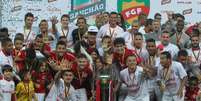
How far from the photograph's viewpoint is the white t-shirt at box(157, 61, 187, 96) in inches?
621

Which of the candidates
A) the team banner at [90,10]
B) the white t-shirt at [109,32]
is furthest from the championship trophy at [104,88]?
the team banner at [90,10]

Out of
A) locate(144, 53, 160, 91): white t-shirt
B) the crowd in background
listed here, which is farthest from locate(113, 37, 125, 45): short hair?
locate(144, 53, 160, 91): white t-shirt

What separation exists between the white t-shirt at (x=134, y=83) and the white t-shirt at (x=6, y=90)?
227 cm

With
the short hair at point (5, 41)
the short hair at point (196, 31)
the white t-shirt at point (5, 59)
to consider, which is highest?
the short hair at point (5, 41)

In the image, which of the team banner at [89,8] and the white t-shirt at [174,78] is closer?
the white t-shirt at [174,78]

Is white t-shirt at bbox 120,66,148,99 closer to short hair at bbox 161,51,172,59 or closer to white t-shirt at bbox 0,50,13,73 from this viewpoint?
short hair at bbox 161,51,172,59

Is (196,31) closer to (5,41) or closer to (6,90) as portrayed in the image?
(5,41)

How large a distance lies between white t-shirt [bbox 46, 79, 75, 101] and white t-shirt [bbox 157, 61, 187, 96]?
1.96 meters

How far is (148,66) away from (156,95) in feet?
2.10

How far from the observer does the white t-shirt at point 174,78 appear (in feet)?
51.7

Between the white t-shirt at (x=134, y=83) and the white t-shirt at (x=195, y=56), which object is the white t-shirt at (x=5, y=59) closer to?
the white t-shirt at (x=134, y=83)

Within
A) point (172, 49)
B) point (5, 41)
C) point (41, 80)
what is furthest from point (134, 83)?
point (5, 41)

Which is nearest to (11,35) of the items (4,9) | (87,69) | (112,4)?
(4,9)

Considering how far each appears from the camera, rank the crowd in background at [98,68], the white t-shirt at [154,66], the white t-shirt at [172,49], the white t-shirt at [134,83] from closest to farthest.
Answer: the crowd in background at [98,68], the white t-shirt at [134,83], the white t-shirt at [154,66], the white t-shirt at [172,49]
